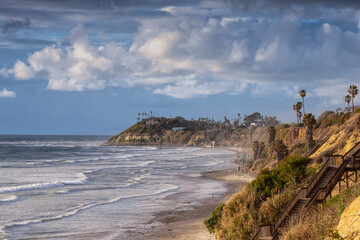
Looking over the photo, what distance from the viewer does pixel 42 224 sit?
28.5 meters

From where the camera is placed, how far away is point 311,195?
20.9 metres

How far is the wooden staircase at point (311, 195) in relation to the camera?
18.9m

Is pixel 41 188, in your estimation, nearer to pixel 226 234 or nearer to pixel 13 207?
pixel 13 207

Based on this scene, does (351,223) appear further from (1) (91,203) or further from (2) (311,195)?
(1) (91,203)

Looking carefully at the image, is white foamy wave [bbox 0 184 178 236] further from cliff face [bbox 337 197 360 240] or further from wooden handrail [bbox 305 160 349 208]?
cliff face [bbox 337 197 360 240]

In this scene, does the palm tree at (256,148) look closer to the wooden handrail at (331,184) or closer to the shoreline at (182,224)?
the shoreline at (182,224)

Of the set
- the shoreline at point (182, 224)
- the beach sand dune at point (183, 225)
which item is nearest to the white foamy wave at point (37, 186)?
the shoreline at point (182, 224)

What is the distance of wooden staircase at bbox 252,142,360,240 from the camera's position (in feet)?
61.9

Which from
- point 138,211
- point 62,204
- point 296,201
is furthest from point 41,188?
point 296,201

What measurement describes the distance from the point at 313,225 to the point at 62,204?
82.7ft

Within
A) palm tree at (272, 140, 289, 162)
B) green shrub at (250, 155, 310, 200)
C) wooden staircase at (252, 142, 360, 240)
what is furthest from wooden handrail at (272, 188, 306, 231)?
palm tree at (272, 140, 289, 162)

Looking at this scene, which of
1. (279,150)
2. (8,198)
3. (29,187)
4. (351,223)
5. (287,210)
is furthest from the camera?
(279,150)

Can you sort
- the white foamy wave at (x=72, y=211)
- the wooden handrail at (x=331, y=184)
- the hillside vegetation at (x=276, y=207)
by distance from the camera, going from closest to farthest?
the hillside vegetation at (x=276, y=207)
the wooden handrail at (x=331, y=184)
the white foamy wave at (x=72, y=211)

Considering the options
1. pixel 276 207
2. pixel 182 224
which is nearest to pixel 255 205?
pixel 276 207
